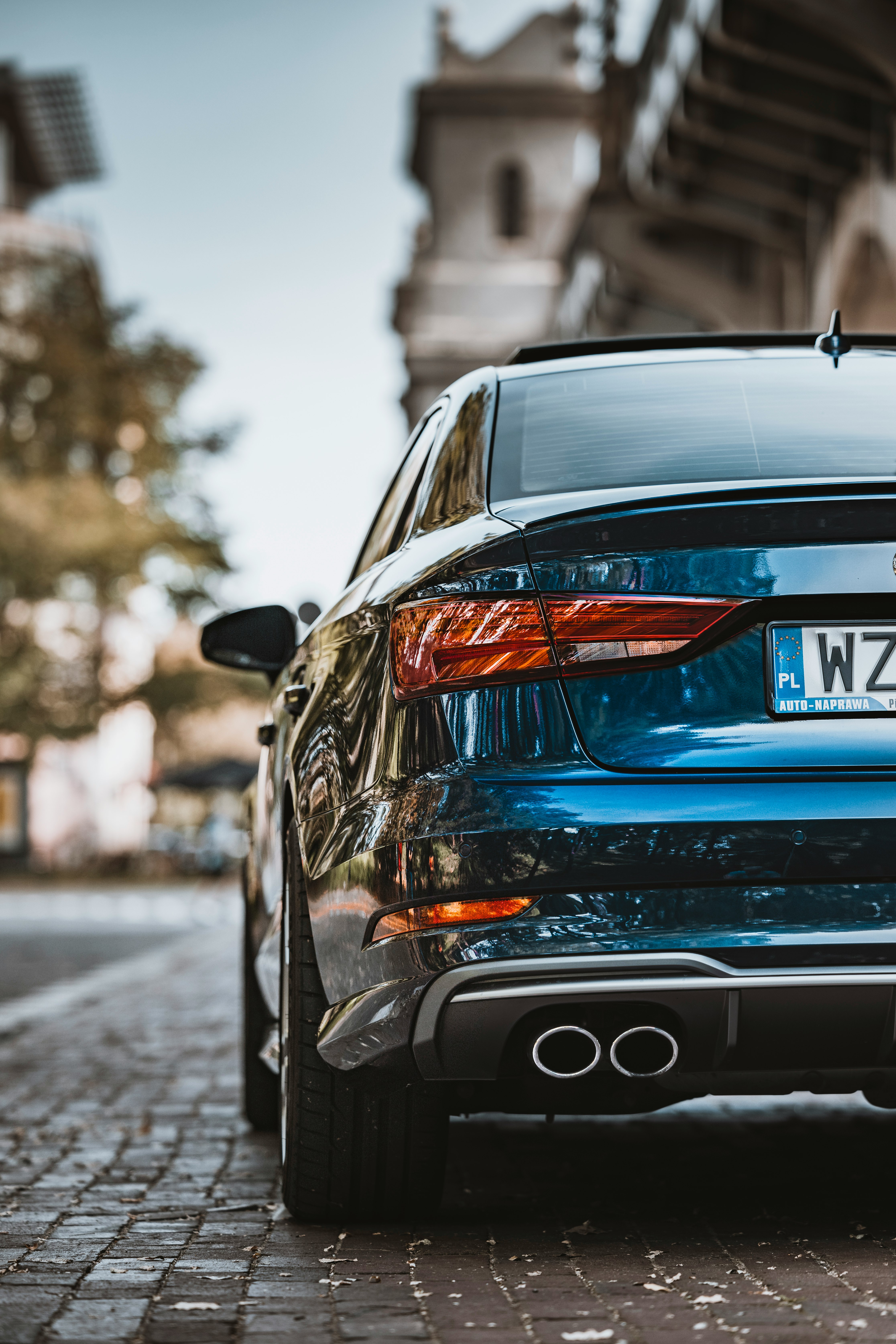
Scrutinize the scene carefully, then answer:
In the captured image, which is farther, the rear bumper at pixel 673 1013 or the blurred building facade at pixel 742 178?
the blurred building facade at pixel 742 178

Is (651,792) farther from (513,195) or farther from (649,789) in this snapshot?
(513,195)

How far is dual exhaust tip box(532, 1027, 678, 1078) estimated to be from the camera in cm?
327

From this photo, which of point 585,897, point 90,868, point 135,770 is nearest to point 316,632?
point 585,897

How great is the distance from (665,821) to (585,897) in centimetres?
18

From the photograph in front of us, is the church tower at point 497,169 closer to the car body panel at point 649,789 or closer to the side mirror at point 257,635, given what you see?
the side mirror at point 257,635

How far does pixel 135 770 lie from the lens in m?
75.2

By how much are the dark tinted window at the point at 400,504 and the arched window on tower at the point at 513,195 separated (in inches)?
1777

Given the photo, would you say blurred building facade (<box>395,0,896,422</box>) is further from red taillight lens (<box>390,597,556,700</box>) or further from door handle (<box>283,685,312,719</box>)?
red taillight lens (<box>390,597,556,700</box>)

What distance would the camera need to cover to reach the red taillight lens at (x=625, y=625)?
10.6ft

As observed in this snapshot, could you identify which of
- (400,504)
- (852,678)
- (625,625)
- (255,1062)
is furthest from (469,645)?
(255,1062)

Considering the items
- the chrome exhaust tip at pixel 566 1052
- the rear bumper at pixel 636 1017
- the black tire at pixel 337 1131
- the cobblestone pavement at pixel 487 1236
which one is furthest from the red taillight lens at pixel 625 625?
the cobblestone pavement at pixel 487 1236

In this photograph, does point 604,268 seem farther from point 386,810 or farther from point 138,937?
point 386,810

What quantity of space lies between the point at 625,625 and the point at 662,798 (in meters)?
0.30

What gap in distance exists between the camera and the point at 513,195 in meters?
48.7
